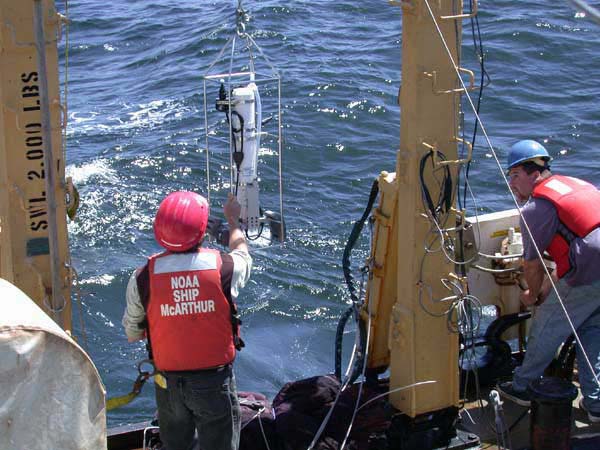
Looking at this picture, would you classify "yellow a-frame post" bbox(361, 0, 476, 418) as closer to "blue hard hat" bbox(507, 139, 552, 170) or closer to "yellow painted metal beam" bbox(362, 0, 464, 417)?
"yellow painted metal beam" bbox(362, 0, 464, 417)

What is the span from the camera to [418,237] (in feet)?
18.3

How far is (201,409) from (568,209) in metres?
2.48

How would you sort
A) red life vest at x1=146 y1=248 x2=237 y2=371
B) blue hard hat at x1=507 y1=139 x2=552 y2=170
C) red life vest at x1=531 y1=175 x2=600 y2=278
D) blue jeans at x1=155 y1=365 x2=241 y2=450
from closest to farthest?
red life vest at x1=146 y1=248 x2=237 y2=371 < blue jeans at x1=155 y1=365 x2=241 y2=450 < red life vest at x1=531 y1=175 x2=600 y2=278 < blue hard hat at x1=507 y1=139 x2=552 y2=170

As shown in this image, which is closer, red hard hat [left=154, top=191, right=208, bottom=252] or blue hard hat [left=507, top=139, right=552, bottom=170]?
red hard hat [left=154, top=191, right=208, bottom=252]

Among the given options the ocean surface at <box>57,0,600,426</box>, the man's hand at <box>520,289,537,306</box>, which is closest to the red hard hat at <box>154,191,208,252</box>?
the man's hand at <box>520,289,537,306</box>

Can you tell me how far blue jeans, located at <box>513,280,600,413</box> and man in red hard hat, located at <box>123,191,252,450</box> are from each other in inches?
85.3

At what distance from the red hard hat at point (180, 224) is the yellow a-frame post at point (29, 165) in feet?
2.06

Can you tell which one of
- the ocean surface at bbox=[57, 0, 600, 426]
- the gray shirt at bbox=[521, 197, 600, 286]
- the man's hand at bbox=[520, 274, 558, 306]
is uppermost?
the gray shirt at bbox=[521, 197, 600, 286]

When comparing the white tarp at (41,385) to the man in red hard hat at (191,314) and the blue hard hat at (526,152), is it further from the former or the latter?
Result: the blue hard hat at (526,152)

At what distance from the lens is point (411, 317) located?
5.68 metres

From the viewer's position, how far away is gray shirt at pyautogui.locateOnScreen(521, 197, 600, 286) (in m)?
5.82

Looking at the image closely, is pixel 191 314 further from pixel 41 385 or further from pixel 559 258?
pixel 559 258

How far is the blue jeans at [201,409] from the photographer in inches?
189

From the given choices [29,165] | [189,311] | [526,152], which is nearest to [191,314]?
[189,311]
